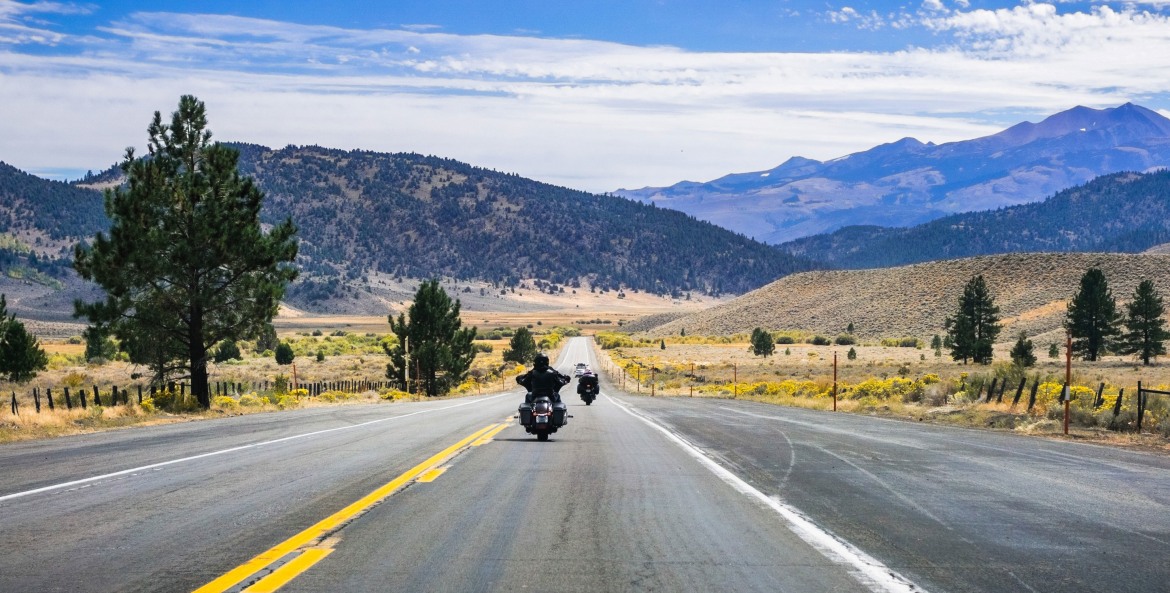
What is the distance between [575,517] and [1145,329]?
2811 inches

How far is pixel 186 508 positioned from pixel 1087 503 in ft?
29.4

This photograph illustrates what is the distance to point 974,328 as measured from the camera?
7225 centimetres

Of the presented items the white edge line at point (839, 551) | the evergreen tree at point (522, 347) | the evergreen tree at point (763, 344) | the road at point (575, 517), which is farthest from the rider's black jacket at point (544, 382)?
the evergreen tree at point (763, 344)

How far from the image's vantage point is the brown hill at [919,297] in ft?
414

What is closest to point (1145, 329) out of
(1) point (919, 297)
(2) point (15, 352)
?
(2) point (15, 352)

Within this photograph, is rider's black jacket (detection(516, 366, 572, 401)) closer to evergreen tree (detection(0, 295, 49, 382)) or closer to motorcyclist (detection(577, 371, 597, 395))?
motorcyclist (detection(577, 371, 597, 395))

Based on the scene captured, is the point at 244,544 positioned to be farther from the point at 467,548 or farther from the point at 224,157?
the point at 224,157

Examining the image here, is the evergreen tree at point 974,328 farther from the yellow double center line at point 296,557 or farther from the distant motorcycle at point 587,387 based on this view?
the yellow double center line at point 296,557

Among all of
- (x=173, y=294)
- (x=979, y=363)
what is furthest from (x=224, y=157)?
(x=979, y=363)

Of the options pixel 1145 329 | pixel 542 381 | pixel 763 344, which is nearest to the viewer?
pixel 542 381

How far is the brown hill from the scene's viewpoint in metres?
126

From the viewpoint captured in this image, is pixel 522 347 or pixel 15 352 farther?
pixel 522 347

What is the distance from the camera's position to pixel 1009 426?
76.6ft

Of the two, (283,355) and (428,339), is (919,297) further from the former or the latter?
(428,339)
